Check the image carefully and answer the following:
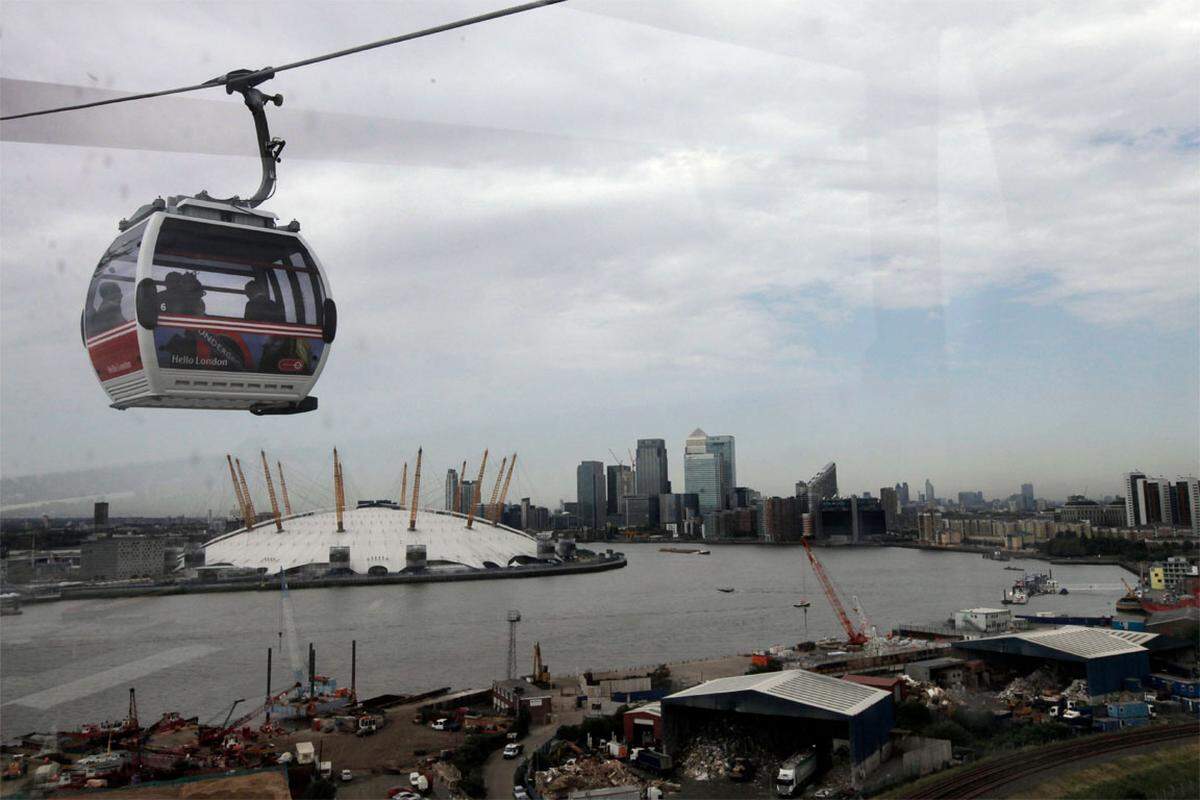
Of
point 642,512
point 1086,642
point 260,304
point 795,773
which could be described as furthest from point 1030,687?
point 642,512

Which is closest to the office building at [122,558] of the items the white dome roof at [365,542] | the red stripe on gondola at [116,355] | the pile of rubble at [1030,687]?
the white dome roof at [365,542]

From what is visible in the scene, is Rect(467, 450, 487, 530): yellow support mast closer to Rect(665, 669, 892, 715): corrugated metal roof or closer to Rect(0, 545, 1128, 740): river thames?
Rect(0, 545, 1128, 740): river thames

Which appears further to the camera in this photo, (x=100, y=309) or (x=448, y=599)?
(x=448, y=599)

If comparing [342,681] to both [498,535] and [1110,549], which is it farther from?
[1110,549]

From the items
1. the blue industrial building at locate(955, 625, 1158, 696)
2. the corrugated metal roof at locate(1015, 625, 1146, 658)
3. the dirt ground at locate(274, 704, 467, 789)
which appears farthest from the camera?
the corrugated metal roof at locate(1015, 625, 1146, 658)

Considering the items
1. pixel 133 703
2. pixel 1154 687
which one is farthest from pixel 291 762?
pixel 1154 687

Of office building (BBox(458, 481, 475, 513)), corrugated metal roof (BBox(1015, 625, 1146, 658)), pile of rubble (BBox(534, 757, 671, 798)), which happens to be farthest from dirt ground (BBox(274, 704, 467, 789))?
office building (BBox(458, 481, 475, 513))
